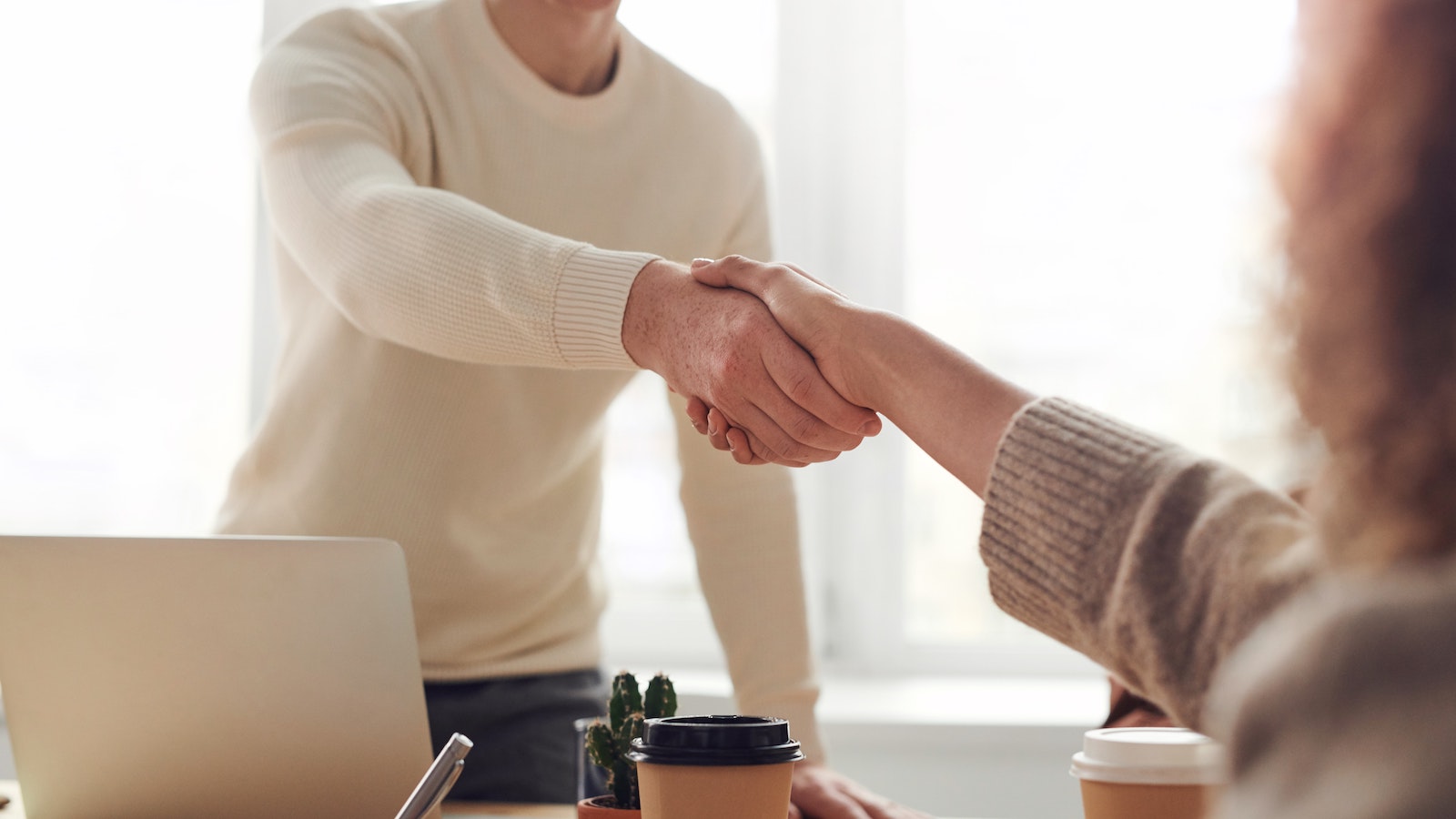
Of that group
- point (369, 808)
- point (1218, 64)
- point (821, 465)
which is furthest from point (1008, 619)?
point (369, 808)

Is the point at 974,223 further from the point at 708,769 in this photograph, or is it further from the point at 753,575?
the point at 708,769

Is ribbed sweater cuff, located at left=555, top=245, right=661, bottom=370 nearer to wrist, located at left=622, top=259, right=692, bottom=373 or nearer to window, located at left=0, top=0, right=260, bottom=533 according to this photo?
wrist, located at left=622, top=259, right=692, bottom=373

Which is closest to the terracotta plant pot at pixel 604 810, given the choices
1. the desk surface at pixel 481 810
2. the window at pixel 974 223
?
the desk surface at pixel 481 810

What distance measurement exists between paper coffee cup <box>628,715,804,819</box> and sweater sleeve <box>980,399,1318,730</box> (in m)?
0.18

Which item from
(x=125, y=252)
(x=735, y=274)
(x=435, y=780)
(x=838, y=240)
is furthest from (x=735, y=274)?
(x=125, y=252)

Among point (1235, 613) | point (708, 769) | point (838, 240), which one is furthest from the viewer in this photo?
point (838, 240)

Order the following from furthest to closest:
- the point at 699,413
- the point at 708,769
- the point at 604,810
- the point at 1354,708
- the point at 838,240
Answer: the point at 838,240
the point at 699,413
the point at 604,810
the point at 708,769
the point at 1354,708

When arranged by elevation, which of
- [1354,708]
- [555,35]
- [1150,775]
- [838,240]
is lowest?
[1150,775]

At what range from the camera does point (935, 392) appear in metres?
0.91

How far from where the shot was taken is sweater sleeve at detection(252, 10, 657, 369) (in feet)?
3.78

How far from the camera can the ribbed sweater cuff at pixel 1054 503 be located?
635 mm

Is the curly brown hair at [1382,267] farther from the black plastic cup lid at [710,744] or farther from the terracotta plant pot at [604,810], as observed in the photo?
the terracotta plant pot at [604,810]

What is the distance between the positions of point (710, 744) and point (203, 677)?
0.42 meters

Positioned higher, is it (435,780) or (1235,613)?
(1235,613)
